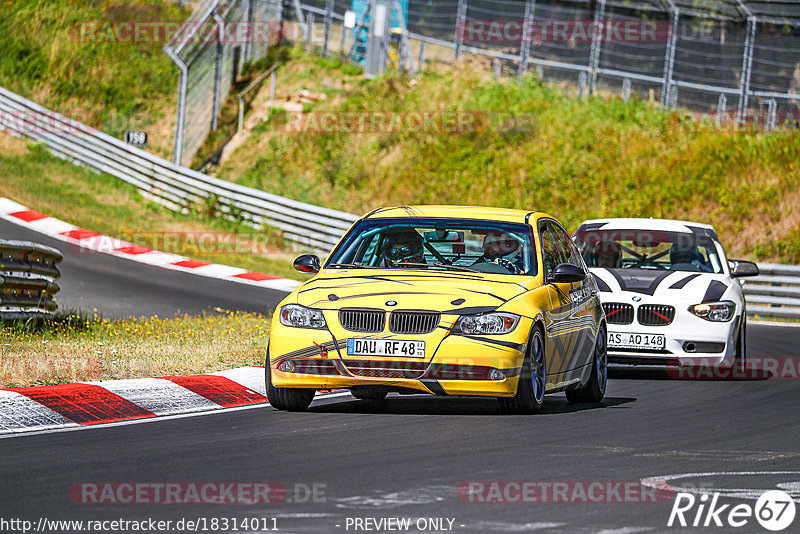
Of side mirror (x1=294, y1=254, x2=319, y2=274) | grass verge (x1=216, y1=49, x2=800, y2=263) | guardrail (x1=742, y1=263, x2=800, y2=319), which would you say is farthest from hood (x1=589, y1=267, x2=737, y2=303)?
grass verge (x1=216, y1=49, x2=800, y2=263)

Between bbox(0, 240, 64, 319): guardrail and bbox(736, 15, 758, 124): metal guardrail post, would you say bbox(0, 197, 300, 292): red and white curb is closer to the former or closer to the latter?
bbox(0, 240, 64, 319): guardrail

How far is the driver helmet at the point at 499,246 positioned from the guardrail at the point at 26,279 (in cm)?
522

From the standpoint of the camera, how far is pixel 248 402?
35.1 feet

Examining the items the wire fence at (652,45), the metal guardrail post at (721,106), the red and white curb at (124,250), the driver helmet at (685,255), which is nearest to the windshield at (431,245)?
the driver helmet at (685,255)

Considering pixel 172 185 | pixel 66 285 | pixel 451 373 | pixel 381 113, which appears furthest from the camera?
pixel 381 113

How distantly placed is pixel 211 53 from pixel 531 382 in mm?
25559

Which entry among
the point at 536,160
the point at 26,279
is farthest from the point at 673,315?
the point at 536,160

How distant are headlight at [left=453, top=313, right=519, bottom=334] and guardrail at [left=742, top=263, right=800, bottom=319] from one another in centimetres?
1526

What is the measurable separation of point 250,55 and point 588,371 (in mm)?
28367

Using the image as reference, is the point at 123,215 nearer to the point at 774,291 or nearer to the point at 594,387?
the point at 774,291

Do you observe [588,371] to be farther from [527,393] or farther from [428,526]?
[428,526]

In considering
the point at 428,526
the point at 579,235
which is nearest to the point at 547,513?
the point at 428,526

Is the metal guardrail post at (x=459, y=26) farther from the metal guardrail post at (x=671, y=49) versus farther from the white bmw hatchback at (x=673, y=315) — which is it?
the white bmw hatchback at (x=673, y=315)

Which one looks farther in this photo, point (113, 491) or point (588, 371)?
point (588, 371)
